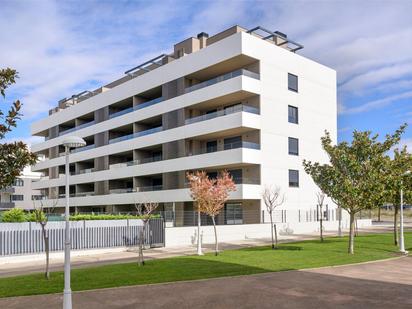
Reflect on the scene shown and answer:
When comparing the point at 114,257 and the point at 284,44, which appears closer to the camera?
the point at 114,257

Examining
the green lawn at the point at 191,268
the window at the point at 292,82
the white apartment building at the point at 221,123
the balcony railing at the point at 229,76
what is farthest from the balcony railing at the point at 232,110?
the green lawn at the point at 191,268

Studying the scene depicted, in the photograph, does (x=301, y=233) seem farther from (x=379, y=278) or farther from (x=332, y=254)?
(x=379, y=278)

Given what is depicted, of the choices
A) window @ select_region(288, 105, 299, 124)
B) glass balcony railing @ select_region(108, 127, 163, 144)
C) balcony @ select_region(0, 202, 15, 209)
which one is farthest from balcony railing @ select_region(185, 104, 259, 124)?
balcony @ select_region(0, 202, 15, 209)

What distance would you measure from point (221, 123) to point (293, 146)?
8632 mm

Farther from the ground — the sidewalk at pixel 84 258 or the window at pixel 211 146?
the window at pixel 211 146

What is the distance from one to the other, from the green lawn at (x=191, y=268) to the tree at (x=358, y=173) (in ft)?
8.55

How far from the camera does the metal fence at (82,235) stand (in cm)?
2406

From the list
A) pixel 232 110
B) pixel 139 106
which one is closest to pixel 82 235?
pixel 232 110

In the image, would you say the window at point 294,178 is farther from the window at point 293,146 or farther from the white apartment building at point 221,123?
the window at point 293,146

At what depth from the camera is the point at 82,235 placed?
26797 mm

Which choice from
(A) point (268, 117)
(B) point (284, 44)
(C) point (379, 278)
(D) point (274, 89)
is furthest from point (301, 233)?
(C) point (379, 278)

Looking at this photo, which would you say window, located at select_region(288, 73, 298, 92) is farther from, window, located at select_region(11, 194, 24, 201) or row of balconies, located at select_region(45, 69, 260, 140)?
window, located at select_region(11, 194, 24, 201)

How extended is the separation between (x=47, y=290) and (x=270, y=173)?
29205mm

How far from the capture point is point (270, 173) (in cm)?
4128
